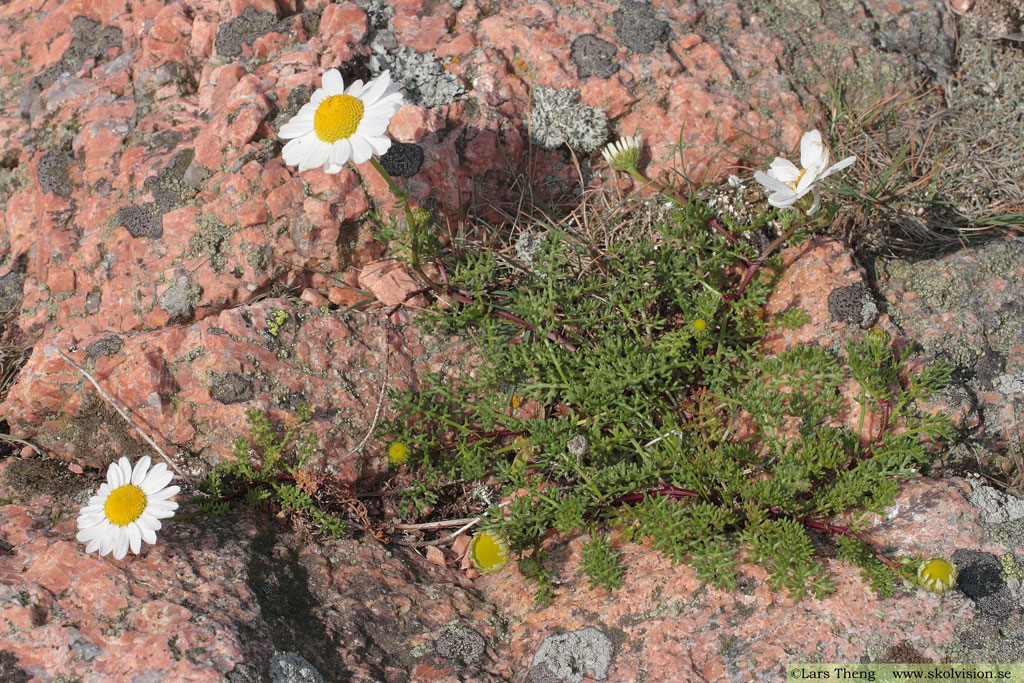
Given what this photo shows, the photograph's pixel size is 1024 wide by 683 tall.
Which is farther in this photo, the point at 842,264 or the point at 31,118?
the point at 31,118

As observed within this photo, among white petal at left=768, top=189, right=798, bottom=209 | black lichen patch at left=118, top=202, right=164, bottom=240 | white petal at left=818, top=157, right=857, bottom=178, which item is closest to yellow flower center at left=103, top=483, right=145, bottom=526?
black lichen patch at left=118, top=202, right=164, bottom=240

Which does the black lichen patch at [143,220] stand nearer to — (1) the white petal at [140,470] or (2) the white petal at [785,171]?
(1) the white petal at [140,470]

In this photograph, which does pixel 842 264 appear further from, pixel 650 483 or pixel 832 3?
pixel 832 3

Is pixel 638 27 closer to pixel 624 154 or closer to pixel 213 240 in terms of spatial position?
pixel 624 154

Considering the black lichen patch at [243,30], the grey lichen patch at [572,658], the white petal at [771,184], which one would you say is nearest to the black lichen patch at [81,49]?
the black lichen patch at [243,30]

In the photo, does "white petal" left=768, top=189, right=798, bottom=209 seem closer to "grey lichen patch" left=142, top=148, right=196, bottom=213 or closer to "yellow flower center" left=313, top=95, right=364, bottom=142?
"yellow flower center" left=313, top=95, right=364, bottom=142

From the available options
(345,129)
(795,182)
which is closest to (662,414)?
(795,182)

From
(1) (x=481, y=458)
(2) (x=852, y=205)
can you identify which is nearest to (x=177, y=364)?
(1) (x=481, y=458)

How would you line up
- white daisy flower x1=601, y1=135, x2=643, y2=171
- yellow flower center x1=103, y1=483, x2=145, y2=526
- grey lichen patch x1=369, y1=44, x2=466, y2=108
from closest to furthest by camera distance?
1. yellow flower center x1=103, y1=483, x2=145, y2=526
2. white daisy flower x1=601, y1=135, x2=643, y2=171
3. grey lichen patch x1=369, y1=44, x2=466, y2=108

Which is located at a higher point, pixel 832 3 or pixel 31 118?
pixel 31 118
